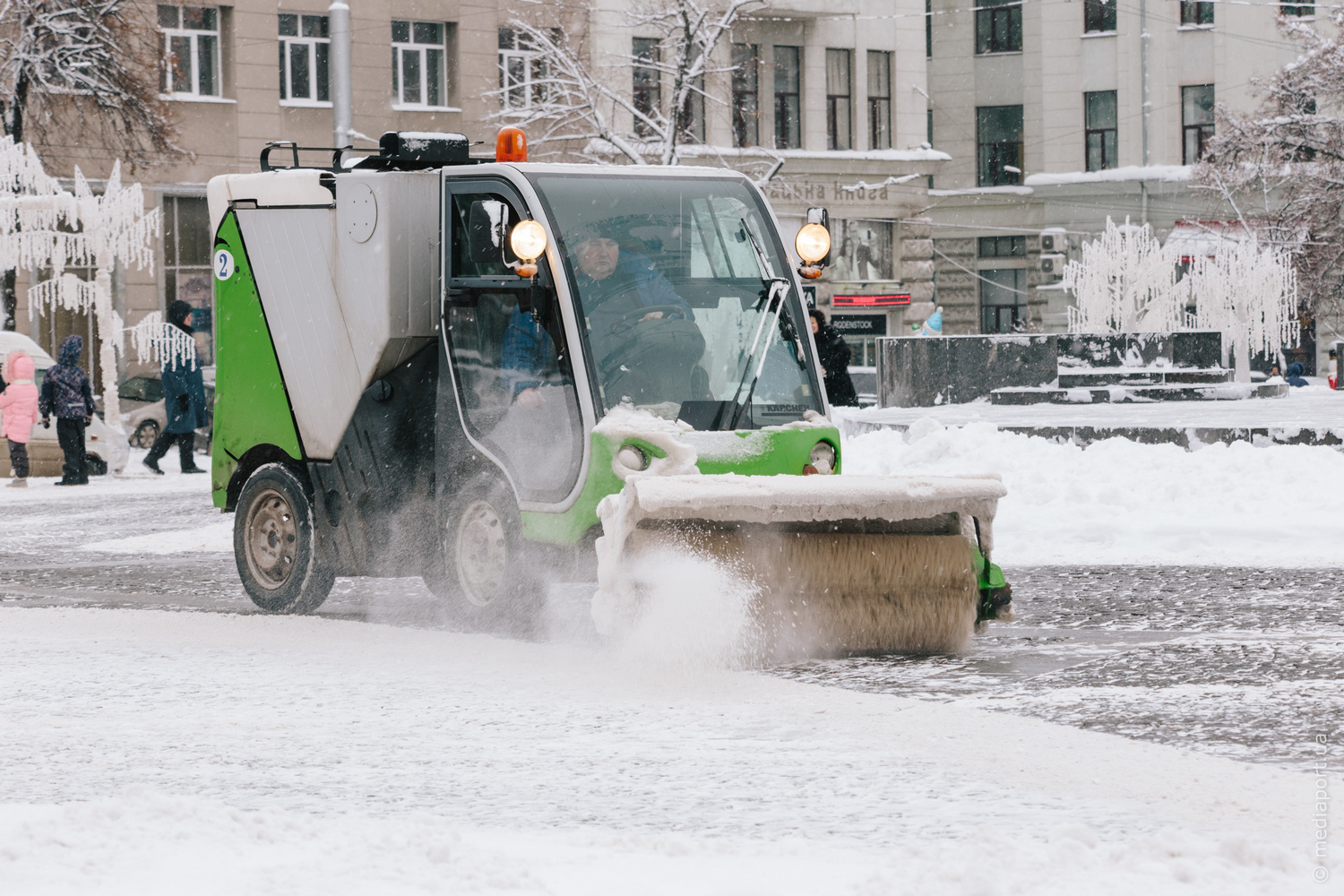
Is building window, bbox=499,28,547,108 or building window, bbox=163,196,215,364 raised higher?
building window, bbox=499,28,547,108

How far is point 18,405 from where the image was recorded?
881 inches

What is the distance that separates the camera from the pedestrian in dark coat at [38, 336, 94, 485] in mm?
21703

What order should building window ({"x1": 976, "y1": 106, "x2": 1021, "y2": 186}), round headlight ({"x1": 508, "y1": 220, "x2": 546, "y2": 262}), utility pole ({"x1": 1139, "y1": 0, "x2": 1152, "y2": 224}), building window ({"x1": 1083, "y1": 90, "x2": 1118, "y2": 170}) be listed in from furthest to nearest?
building window ({"x1": 976, "y1": 106, "x2": 1021, "y2": 186}) → building window ({"x1": 1083, "y1": 90, "x2": 1118, "y2": 170}) → utility pole ({"x1": 1139, "y1": 0, "x2": 1152, "y2": 224}) → round headlight ({"x1": 508, "y1": 220, "x2": 546, "y2": 262})

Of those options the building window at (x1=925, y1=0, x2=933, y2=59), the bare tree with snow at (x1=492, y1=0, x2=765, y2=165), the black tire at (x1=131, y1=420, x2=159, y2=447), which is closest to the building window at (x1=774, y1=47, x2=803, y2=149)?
the bare tree with snow at (x1=492, y1=0, x2=765, y2=165)

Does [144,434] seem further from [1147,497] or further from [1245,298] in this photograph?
[1147,497]

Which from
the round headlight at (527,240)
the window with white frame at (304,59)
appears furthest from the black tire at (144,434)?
the round headlight at (527,240)

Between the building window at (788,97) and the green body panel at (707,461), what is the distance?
36145 millimetres

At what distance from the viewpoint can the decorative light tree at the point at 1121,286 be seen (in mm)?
31062

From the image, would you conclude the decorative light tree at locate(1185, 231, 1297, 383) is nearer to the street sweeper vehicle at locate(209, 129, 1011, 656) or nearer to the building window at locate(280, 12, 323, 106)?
the building window at locate(280, 12, 323, 106)

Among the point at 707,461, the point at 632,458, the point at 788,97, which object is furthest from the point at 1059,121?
the point at 632,458

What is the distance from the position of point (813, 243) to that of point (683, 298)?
0.75 metres

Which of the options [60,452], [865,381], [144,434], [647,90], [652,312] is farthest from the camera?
[647,90]

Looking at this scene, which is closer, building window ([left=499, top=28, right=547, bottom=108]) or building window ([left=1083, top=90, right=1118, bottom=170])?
building window ([left=499, top=28, right=547, bottom=108])

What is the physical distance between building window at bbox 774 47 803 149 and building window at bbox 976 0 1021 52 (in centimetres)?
1134
